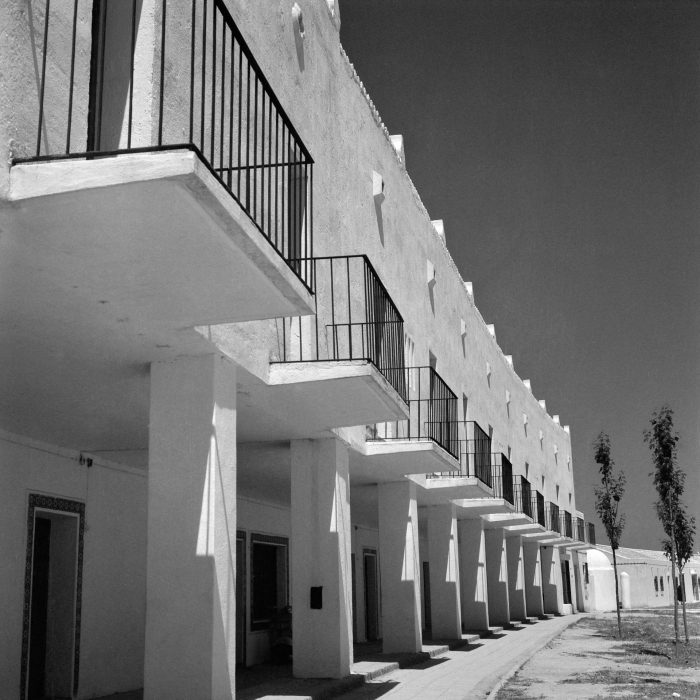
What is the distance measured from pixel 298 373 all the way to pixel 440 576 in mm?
11593

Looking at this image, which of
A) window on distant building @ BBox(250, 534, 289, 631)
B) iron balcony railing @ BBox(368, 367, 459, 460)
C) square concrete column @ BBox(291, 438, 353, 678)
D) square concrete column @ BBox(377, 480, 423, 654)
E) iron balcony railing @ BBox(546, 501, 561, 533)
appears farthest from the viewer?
iron balcony railing @ BBox(546, 501, 561, 533)

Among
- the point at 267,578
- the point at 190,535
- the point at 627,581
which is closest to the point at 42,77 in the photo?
the point at 190,535

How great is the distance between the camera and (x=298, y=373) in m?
8.61

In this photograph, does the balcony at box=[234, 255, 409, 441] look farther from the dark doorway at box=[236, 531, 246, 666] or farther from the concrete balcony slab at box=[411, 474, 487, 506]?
the concrete balcony slab at box=[411, 474, 487, 506]

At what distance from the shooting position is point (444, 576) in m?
19.1

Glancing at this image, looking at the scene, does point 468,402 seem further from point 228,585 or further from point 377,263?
point 228,585

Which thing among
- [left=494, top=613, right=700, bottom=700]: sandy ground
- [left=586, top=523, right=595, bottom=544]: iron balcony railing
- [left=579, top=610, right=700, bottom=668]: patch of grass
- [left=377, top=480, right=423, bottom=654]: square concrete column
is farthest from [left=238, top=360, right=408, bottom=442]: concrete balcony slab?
[left=586, top=523, right=595, bottom=544]: iron balcony railing

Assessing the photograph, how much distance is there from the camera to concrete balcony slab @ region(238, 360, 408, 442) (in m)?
8.62

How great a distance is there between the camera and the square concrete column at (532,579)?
32.9 metres

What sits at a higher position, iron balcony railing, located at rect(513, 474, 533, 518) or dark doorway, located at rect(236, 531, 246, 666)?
iron balcony railing, located at rect(513, 474, 533, 518)

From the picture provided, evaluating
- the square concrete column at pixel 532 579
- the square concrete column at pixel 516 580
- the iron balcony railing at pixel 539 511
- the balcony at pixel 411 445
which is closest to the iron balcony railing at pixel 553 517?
the square concrete column at pixel 532 579

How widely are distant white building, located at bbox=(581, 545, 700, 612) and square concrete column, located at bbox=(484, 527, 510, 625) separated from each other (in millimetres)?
20908

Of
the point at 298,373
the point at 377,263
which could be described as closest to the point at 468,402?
the point at 377,263

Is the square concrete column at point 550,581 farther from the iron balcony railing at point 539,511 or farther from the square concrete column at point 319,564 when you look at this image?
the square concrete column at point 319,564
